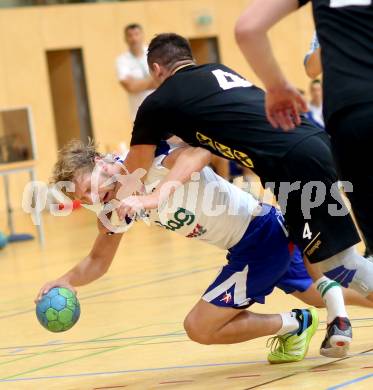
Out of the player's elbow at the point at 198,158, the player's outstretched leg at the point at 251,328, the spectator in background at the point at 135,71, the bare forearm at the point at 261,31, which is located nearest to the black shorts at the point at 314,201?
the player's elbow at the point at 198,158

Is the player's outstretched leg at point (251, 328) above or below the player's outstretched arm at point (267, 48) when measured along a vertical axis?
below

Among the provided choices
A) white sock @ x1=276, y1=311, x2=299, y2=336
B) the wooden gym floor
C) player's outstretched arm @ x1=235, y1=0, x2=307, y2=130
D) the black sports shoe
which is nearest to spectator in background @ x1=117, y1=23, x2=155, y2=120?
the wooden gym floor

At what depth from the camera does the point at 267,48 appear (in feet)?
9.57

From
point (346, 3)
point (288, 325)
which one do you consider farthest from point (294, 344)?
point (346, 3)

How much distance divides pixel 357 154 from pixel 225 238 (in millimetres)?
1926

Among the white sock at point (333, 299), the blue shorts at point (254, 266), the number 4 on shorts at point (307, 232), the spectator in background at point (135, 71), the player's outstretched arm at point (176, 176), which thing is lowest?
the white sock at point (333, 299)

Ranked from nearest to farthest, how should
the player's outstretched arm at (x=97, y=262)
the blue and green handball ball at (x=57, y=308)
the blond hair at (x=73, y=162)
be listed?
1. the blond hair at (x=73, y=162)
2. the blue and green handball ball at (x=57, y=308)
3. the player's outstretched arm at (x=97, y=262)

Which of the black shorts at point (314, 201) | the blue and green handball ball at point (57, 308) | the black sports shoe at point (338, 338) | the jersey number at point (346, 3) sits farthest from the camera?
the blue and green handball ball at point (57, 308)

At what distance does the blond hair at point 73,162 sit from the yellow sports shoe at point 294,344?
1.26m

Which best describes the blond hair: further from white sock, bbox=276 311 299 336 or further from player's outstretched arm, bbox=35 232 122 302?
white sock, bbox=276 311 299 336

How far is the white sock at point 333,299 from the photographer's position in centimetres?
436

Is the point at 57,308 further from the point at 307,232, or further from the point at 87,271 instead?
the point at 307,232

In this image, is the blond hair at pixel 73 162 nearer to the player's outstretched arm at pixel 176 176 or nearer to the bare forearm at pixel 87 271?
the player's outstretched arm at pixel 176 176

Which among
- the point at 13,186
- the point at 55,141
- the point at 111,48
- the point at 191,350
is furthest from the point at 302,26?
the point at 191,350
